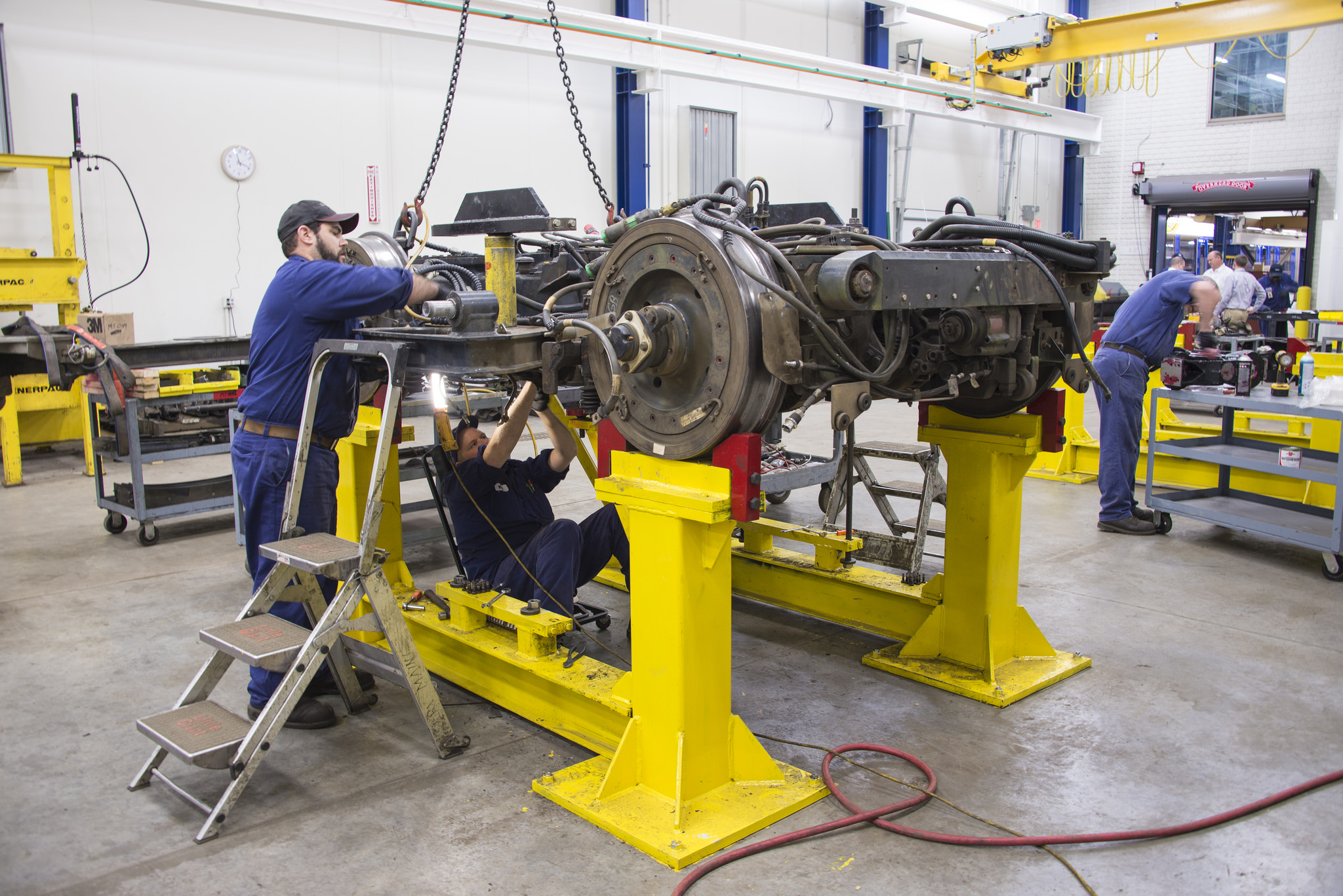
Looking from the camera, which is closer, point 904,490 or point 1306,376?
point 904,490

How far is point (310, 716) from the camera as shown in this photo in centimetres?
349

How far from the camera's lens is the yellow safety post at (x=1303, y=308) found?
11859 millimetres

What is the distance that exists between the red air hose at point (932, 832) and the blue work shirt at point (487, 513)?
1650 millimetres

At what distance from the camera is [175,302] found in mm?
8953

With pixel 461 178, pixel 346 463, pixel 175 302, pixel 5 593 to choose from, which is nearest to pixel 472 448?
pixel 346 463

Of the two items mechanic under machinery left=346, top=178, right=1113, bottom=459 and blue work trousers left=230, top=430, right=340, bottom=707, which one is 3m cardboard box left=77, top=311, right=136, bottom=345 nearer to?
blue work trousers left=230, top=430, right=340, bottom=707

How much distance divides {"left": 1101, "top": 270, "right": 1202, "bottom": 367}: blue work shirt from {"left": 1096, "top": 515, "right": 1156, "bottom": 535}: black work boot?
37.9 inches

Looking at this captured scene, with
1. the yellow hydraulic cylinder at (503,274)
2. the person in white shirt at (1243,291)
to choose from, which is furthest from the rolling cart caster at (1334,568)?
the person in white shirt at (1243,291)

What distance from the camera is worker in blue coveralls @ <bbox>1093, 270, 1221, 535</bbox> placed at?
19.5ft

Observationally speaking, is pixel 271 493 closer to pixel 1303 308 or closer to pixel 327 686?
pixel 327 686

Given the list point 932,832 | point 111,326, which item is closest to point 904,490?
point 932,832

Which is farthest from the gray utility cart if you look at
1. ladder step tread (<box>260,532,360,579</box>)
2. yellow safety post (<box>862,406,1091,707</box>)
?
yellow safety post (<box>862,406,1091,707</box>)

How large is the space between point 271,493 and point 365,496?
2.47 feet

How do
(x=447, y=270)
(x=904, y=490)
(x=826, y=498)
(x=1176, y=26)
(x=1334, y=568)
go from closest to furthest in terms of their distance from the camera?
(x=447, y=270) < (x=1334, y=568) < (x=904, y=490) < (x=826, y=498) < (x=1176, y=26)
